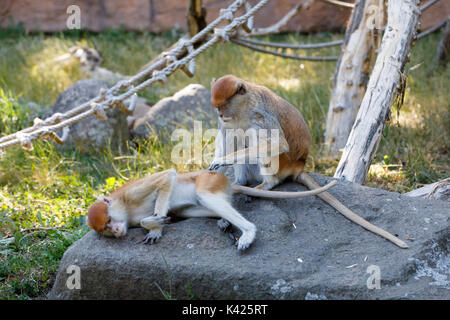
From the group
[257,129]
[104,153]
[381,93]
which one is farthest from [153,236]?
[104,153]

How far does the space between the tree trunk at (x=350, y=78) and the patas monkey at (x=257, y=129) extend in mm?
1679

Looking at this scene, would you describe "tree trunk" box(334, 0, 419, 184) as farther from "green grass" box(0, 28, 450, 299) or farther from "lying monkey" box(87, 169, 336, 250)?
"lying monkey" box(87, 169, 336, 250)

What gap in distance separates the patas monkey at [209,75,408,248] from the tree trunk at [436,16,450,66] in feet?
14.5

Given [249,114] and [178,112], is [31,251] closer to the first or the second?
[249,114]

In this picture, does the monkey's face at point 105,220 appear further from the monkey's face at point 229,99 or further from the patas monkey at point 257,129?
the monkey's face at point 229,99

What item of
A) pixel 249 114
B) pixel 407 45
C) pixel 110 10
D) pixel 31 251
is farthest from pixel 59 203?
pixel 110 10

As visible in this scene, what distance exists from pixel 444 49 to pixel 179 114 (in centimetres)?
398

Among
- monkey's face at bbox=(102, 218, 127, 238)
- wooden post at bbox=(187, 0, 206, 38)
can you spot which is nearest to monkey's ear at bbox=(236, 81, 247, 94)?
monkey's face at bbox=(102, 218, 127, 238)

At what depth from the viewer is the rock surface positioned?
1069 cm

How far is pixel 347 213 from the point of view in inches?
128

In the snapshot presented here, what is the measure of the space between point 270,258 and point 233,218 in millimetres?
327

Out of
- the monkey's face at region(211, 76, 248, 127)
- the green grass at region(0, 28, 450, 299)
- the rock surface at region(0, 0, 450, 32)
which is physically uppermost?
the rock surface at region(0, 0, 450, 32)

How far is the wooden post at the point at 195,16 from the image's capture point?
253 inches

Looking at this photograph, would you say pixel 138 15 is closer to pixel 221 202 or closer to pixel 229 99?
pixel 229 99
